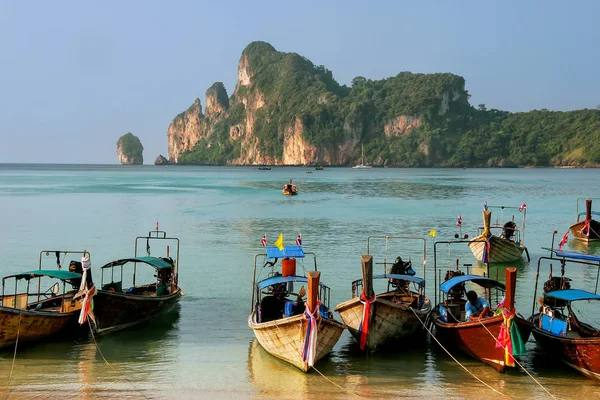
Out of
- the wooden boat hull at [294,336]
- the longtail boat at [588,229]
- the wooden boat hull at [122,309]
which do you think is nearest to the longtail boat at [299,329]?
the wooden boat hull at [294,336]

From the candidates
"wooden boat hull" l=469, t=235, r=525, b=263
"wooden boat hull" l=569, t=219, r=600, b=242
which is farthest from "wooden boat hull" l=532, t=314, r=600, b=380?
"wooden boat hull" l=569, t=219, r=600, b=242

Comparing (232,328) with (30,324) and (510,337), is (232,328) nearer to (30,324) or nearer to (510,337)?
(30,324)

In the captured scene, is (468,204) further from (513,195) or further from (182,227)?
(182,227)

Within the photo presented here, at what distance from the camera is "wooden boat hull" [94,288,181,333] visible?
15.0m

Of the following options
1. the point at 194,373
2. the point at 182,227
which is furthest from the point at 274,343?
the point at 182,227

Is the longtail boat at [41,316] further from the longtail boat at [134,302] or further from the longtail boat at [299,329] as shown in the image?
the longtail boat at [299,329]

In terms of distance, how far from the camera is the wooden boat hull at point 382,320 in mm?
13664

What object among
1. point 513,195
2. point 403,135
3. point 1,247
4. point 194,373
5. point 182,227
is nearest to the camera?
point 194,373

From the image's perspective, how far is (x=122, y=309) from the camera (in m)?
15.4

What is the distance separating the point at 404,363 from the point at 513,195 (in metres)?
59.3

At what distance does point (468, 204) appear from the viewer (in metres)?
56.0

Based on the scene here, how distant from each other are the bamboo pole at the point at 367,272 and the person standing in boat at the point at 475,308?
2.19m

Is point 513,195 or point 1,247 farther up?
point 513,195

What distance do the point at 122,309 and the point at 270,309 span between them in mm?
3484
